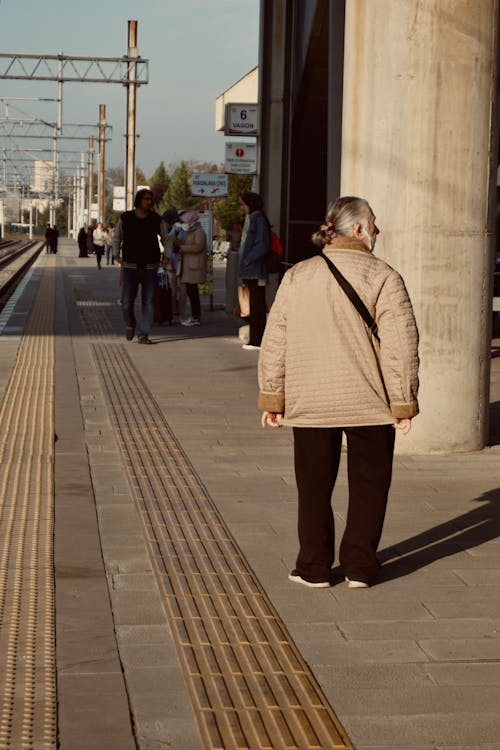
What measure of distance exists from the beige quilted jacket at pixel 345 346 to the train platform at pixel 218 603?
0.75 metres

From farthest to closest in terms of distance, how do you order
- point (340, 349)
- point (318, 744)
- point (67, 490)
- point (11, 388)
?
point (11, 388) → point (67, 490) → point (340, 349) → point (318, 744)

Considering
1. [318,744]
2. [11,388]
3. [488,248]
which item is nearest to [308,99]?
[11,388]

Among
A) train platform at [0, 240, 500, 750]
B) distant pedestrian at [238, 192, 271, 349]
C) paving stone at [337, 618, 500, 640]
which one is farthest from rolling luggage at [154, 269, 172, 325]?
paving stone at [337, 618, 500, 640]

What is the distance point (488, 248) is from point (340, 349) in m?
3.89

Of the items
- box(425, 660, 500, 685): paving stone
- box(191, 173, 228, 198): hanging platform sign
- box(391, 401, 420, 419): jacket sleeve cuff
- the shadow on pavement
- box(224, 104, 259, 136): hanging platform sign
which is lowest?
the shadow on pavement

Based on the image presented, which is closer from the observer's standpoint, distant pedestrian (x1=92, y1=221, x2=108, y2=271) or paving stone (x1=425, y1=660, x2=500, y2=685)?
paving stone (x1=425, y1=660, x2=500, y2=685)

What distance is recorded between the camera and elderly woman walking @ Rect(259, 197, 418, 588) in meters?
5.59

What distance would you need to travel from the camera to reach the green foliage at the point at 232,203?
76.6 m

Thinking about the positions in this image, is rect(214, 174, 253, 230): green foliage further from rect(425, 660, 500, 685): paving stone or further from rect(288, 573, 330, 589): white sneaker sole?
rect(425, 660, 500, 685): paving stone

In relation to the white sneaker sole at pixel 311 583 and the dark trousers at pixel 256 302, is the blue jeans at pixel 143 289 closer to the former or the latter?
the dark trousers at pixel 256 302

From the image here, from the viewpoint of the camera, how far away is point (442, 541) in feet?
22.0

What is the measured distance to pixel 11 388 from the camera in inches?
487

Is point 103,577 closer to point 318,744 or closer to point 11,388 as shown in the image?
point 318,744

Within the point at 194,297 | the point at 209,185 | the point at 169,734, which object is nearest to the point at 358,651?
the point at 169,734
